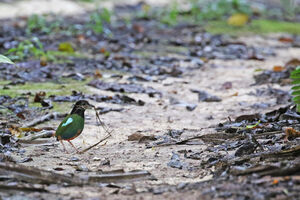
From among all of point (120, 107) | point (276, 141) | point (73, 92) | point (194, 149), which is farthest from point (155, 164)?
point (73, 92)

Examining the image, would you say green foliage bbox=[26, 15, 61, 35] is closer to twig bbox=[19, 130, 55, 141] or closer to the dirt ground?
the dirt ground

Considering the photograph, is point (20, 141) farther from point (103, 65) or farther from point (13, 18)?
point (13, 18)

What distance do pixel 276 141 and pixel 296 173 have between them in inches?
34.5

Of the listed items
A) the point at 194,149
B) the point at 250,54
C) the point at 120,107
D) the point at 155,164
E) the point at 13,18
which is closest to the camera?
the point at 155,164

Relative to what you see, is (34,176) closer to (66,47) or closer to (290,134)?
(290,134)

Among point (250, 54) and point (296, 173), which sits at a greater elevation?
point (296, 173)

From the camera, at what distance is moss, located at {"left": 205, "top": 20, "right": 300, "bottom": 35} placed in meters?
10.8

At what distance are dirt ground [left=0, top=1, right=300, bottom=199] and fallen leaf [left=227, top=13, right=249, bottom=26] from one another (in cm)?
354

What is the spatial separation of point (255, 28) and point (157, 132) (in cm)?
757

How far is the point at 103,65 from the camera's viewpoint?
714 cm

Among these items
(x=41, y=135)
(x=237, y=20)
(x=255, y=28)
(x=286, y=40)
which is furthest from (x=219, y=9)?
(x=41, y=135)

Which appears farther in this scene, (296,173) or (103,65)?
(103,65)

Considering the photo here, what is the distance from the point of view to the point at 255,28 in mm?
11234

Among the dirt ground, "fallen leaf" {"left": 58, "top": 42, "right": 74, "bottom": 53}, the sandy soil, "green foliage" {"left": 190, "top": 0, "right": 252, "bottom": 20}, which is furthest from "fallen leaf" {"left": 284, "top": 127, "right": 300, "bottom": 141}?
"green foliage" {"left": 190, "top": 0, "right": 252, "bottom": 20}
